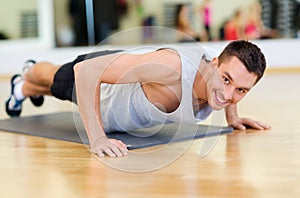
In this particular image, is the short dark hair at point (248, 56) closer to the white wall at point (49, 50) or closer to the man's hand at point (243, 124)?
the man's hand at point (243, 124)

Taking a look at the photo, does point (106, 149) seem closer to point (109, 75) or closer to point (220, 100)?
point (109, 75)

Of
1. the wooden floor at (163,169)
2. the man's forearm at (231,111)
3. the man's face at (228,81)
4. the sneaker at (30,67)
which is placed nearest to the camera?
the wooden floor at (163,169)

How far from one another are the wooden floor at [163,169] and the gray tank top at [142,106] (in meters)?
0.12

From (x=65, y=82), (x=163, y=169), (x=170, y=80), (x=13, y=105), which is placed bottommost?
Result: (x=13, y=105)

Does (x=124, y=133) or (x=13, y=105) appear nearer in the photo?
(x=124, y=133)

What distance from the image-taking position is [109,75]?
1788 millimetres

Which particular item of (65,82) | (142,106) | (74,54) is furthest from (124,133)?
(74,54)

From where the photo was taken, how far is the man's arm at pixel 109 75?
1773 millimetres

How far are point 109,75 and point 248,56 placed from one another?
441 mm

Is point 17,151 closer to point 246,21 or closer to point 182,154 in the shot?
point 182,154

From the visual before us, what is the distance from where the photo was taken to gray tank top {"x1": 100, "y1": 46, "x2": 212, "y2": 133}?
1.82m

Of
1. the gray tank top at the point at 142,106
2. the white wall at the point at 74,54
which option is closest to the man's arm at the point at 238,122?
the gray tank top at the point at 142,106

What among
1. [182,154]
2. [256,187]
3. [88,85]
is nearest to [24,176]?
[88,85]

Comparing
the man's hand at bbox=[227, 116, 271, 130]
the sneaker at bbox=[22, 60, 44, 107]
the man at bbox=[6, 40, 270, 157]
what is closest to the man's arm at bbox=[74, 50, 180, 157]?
the man at bbox=[6, 40, 270, 157]
